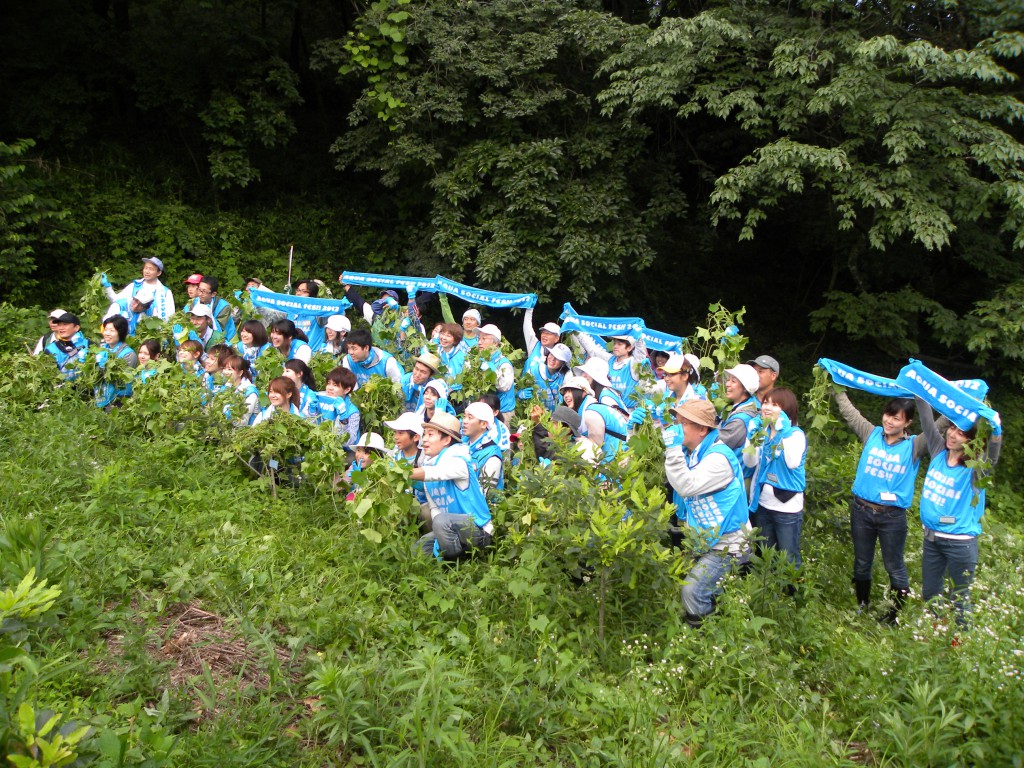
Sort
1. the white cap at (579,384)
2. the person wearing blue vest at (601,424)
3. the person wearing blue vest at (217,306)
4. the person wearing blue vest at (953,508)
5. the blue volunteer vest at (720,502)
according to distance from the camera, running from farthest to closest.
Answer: the person wearing blue vest at (217,306) → the white cap at (579,384) → the person wearing blue vest at (601,424) → the person wearing blue vest at (953,508) → the blue volunteer vest at (720,502)

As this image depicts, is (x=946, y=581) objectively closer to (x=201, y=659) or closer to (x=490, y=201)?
(x=201, y=659)

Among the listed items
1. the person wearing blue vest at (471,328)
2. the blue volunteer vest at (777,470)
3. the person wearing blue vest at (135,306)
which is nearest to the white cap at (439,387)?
the person wearing blue vest at (471,328)

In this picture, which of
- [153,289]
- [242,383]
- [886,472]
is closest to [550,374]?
[242,383]

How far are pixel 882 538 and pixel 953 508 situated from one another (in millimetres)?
641

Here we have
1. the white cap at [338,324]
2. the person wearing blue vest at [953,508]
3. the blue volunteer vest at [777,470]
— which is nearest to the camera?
the person wearing blue vest at [953,508]

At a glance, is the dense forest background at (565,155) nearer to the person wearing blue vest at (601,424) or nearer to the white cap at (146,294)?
the white cap at (146,294)

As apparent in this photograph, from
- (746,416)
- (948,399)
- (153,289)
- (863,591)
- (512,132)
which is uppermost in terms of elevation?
(512,132)

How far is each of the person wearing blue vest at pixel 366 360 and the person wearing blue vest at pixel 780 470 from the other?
3.39 m

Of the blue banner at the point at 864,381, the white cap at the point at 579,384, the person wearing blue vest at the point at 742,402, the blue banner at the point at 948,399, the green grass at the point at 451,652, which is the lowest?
the green grass at the point at 451,652

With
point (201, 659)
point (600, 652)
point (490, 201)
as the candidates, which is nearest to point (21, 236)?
point (490, 201)

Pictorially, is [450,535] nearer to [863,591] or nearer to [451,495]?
[451,495]

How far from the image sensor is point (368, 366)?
7664 millimetres

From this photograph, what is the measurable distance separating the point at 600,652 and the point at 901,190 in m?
7.29

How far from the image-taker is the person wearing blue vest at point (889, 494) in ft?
17.1
